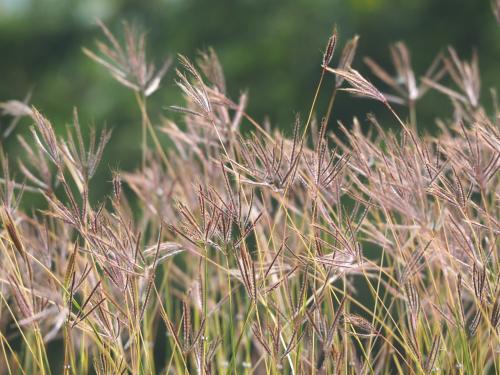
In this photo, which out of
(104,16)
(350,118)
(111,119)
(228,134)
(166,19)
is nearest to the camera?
(228,134)

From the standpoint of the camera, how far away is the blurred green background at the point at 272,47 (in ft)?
18.7

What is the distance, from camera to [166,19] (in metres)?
6.89

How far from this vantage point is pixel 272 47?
611 centimetres

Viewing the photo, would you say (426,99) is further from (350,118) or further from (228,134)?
(228,134)

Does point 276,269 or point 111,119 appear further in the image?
point 111,119

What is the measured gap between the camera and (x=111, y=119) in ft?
20.5

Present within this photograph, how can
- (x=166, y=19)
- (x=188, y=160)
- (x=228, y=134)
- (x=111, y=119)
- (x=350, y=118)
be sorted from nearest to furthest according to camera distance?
(x=228, y=134), (x=188, y=160), (x=350, y=118), (x=111, y=119), (x=166, y=19)

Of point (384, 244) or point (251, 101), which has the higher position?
point (384, 244)

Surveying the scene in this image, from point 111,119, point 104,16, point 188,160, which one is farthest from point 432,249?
point 104,16

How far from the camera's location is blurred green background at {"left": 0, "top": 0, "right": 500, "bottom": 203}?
5688 millimetres

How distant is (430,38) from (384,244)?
465 centimetres

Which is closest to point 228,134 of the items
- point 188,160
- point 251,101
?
point 188,160

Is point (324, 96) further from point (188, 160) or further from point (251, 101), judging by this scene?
point (188, 160)

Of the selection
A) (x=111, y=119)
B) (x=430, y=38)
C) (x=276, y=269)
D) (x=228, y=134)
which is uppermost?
(x=228, y=134)
